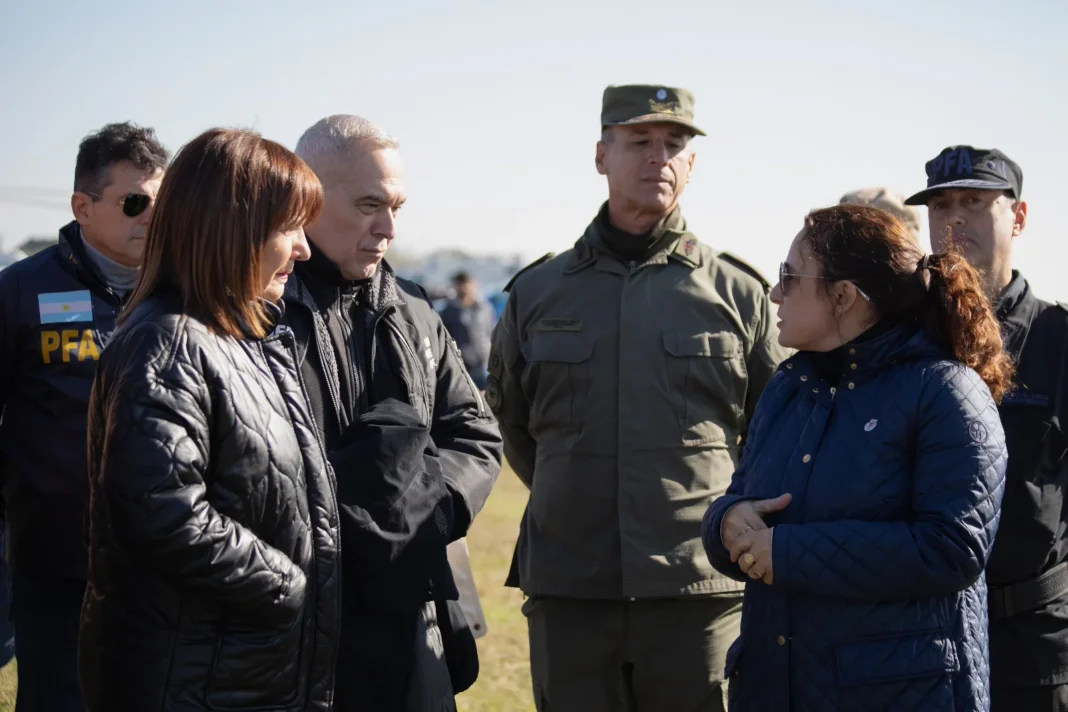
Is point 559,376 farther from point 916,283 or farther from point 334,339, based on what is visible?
point 916,283

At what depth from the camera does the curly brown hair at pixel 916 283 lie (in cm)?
271

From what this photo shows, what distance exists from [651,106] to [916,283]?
5.52 feet

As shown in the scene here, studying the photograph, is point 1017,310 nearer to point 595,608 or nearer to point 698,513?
point 698,513

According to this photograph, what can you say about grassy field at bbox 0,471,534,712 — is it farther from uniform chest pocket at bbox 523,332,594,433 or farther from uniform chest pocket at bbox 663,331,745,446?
uniform chest pocket at bbox 663,331,745,446

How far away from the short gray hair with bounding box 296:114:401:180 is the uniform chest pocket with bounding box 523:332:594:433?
1.21 metres

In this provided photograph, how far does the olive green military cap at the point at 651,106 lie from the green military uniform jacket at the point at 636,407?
0.41 meters

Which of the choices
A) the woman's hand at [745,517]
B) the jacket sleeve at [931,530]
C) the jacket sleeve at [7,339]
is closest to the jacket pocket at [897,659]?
the jacket sleeve at [931,530]

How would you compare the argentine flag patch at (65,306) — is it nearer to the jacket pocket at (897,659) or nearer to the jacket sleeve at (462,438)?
the jacket sleeve at (462,438)

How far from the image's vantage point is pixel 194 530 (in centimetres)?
225

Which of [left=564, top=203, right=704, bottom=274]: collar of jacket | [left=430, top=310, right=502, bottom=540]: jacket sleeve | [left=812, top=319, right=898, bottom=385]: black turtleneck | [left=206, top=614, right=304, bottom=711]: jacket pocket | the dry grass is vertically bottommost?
the dry grass

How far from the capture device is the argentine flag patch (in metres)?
3.77

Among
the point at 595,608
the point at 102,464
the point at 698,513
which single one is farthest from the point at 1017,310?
the point at 102,464

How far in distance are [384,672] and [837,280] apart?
4.95 ft

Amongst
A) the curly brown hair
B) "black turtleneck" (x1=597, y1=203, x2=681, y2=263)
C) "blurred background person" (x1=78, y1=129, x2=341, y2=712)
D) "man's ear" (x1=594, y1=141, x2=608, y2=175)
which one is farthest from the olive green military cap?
"blurred background person" (x1=78, y1=129, x2=341, y2=712)
